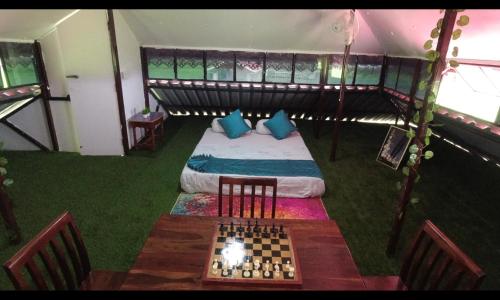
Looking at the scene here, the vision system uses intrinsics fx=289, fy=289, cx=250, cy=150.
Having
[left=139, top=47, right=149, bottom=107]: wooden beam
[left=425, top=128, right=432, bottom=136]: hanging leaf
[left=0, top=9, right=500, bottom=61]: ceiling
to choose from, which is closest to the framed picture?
[left=0, top=9, right=500, bottom=61]: ceiling

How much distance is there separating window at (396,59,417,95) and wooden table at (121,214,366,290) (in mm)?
4244

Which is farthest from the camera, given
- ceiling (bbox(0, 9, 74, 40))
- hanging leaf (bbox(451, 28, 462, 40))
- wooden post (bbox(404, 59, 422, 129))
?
wooden post (bbox(404, 59, 422, 129))

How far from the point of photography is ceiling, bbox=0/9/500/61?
11.4ft

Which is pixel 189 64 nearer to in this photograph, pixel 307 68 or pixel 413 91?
pixel 307 68

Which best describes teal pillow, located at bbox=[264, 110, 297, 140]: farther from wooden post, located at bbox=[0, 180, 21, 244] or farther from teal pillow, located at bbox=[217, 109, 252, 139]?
wooden post, located at bbox=[0, 180, 21, 244]

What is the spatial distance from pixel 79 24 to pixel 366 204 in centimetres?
495

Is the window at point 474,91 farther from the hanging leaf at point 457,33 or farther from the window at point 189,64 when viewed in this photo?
the window at point 189,64

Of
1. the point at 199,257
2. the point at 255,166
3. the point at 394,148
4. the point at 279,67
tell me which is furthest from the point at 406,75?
the point at 199,257

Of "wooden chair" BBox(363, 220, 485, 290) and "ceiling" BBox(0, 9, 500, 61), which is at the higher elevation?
"ceiling" BBox(0, 9, 500, 61)

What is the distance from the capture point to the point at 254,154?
4395mm

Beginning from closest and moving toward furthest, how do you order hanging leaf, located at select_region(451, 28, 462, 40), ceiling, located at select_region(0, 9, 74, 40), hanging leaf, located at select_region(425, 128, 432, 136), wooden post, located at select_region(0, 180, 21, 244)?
1. hanging leaf, located at select_region(451, 28, 462, 40)
2. hanging leaf, located at select_region(425, 128, 432, 136)
3. wooden post, located at select_region(0, 180, 21, 244)
4. ceiling, located at select_region(0, 9, 74, 40)

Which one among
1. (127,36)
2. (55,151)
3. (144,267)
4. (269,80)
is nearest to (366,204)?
(144,267)

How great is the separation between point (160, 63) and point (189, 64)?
62 cm

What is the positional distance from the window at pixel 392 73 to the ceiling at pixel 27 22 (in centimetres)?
577
